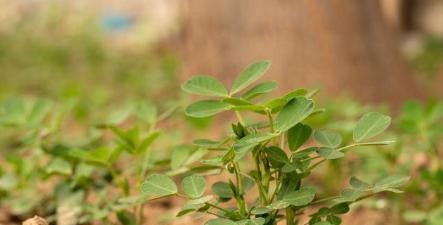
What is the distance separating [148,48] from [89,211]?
5.87m

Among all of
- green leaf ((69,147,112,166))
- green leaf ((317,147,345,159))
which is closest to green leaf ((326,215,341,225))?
green leaf ((317,147,345,159))

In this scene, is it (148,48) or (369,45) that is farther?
(148,48)

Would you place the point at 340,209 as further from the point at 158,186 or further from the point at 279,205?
the point at 158,186

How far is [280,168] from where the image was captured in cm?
143

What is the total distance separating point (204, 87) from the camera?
1544 millimetres

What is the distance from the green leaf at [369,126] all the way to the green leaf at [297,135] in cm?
10

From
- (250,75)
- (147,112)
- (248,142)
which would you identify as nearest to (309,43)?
(147,112)

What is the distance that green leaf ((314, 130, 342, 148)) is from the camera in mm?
1485

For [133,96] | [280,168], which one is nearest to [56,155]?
[280,168]

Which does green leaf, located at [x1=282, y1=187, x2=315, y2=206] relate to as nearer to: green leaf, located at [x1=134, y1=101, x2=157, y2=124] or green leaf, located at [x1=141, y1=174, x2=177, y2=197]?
green leaf, located at [x1=141, y1=174, x2=177, y2=197]

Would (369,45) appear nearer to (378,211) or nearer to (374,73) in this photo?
(374,73)

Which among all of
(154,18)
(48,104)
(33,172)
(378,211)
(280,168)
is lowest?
(378,211)

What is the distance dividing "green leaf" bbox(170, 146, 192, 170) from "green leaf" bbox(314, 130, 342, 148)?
37cm

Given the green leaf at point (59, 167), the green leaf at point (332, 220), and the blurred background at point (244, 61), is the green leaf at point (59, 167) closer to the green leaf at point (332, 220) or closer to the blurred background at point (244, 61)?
the blurred background at point (244, 61)
